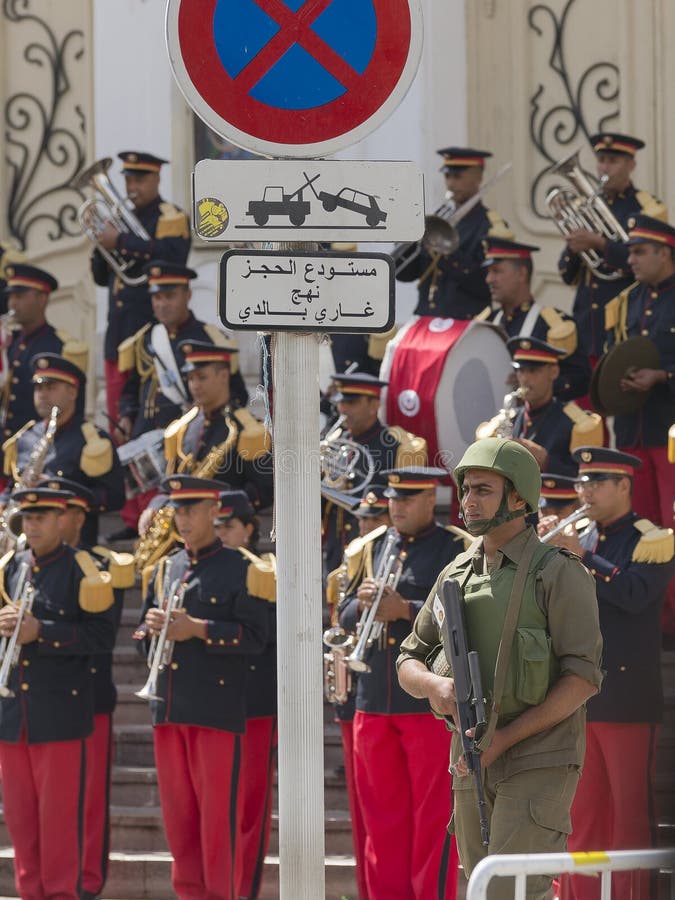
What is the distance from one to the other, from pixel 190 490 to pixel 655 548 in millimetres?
2366

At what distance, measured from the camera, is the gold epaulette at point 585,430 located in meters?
10.8

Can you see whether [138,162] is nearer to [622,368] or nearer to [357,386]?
[357,386]

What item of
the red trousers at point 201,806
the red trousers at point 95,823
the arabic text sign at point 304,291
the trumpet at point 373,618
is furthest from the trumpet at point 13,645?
the arabic text sign at point 304,291

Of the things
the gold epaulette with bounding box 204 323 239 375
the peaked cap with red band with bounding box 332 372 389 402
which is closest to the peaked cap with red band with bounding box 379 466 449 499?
the peaked cap with red band with bounding box 332 372 389 402

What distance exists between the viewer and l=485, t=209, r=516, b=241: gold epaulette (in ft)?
41.6

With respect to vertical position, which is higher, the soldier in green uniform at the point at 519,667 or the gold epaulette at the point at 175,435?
the gold epaulette at the point at 175,435

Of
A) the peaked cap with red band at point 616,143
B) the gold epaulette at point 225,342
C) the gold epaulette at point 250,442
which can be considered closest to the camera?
the gold epaulette at point 250,442

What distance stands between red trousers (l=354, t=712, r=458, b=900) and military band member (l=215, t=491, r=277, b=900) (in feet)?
2.41

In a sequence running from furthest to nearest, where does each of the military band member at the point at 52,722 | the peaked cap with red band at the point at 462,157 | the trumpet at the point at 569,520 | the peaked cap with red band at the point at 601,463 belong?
the peaked cap with red band at the point at 462,157 → the military band member at the point at 52,722 → the peaked cap with red band at the point at 601,463 → the trumpet at the point at 569,520

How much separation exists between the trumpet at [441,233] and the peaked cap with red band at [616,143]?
3.03 ft

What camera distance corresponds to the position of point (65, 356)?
13.5 m

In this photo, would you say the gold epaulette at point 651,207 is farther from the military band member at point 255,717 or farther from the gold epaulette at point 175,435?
the military band member at point 255,717

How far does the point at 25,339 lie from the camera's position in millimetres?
13961

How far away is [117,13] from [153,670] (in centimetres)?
735
